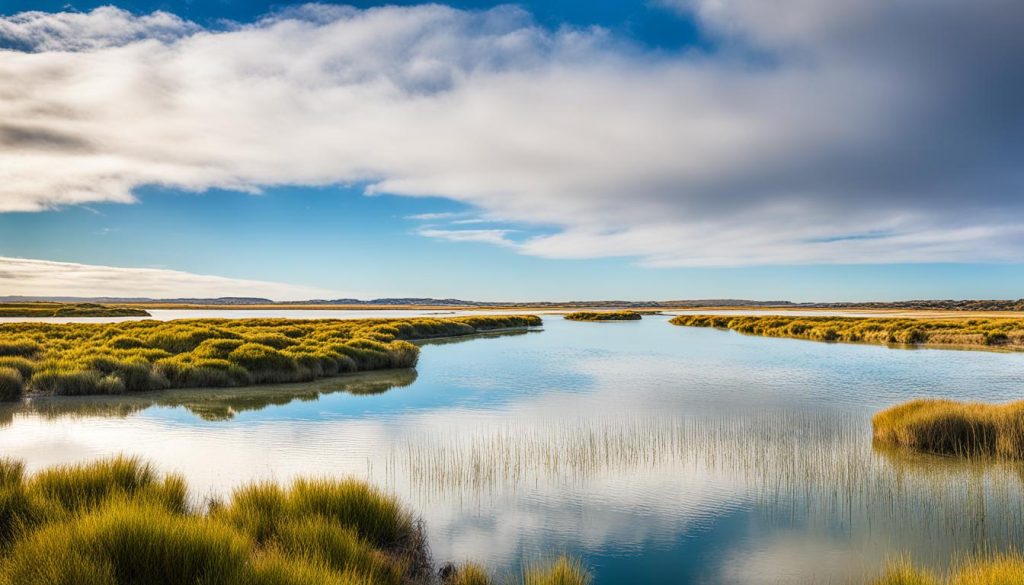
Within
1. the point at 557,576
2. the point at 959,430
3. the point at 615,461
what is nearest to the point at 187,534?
the point at 557,576

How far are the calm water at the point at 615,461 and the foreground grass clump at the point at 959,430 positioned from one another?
2.34 ft

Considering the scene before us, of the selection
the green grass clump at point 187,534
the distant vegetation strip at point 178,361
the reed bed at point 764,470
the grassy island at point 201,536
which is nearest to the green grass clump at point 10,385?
the distant vegetation strip at point 178,361

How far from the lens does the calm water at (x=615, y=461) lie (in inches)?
291

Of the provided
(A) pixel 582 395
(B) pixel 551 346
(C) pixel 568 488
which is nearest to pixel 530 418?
(A) pixel 582 395

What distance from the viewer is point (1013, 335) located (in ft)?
137

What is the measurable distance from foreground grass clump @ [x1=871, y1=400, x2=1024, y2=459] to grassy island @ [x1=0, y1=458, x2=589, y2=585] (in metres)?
9.24

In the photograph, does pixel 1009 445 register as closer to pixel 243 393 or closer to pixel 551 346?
pixel 243 393

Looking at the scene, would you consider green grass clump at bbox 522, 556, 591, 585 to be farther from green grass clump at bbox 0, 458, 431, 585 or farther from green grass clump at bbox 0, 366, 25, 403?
green grass clump at bbox 0, 366, 25, 403

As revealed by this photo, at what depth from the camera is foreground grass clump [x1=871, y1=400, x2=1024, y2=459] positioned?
11617 millimetres

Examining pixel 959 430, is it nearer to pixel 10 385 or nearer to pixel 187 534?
pixel 187 534

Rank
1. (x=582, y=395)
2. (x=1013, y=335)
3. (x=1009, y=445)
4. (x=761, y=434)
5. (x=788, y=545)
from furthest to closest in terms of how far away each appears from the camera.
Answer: (x=1013, y=335), (x=582, y=395), (x=761, y=434), (x=1009, y=445), (x=788, y=545)

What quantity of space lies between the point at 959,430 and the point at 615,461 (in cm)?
682

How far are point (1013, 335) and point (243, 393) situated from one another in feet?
154

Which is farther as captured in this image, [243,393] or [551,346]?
[551,346]
